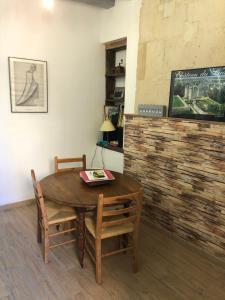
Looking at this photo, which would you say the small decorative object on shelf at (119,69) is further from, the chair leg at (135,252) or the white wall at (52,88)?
the chair leg at (135,252)

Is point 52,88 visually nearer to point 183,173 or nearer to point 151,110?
point 151,110

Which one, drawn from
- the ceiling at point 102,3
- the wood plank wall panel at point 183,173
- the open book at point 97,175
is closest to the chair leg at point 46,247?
the open book at point 97,175

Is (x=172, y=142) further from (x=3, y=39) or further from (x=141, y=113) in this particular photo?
(x=3, y=39)

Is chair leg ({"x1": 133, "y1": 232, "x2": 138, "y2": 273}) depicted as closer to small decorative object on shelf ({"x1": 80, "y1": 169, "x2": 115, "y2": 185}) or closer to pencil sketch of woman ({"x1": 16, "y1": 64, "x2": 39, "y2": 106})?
small decorative object on shelf ({"x1": 80, "y1": 169, "x2": 115, "y2": 185})

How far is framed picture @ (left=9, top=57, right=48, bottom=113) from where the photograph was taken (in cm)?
316

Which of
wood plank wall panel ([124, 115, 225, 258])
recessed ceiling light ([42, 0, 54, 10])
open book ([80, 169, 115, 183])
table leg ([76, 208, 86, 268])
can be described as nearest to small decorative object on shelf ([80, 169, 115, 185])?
open book ([80, 169, 115, 183])

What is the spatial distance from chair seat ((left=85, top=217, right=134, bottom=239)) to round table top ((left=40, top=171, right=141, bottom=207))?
0.80 feet

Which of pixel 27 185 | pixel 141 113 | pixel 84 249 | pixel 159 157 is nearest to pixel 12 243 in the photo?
pixel 84 249

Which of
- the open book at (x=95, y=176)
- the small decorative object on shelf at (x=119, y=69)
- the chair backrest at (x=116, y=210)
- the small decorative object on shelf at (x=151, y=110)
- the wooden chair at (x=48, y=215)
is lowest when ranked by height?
the wooden chair at (x=48, y=215)

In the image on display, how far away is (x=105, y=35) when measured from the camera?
12.2 feet

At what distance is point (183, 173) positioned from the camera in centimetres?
262

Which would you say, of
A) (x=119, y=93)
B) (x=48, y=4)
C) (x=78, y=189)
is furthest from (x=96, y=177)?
(x=48, y=4)

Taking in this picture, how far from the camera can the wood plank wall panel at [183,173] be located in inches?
91.7

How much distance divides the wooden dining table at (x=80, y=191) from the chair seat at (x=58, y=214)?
0.28 ft
